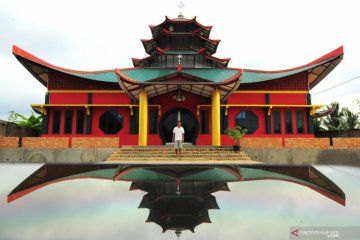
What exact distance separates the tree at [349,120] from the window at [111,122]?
101 feet

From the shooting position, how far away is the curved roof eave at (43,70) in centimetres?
1445

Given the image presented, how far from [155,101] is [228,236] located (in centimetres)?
1559

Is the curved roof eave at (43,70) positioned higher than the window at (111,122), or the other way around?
the curved roof eave at (43,70)

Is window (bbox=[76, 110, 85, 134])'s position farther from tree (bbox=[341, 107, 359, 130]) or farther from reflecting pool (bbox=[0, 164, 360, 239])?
tree (bbox=[341, 107, 359, 130])

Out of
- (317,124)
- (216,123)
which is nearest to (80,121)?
(216,123)

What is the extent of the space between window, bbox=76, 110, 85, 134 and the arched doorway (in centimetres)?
538

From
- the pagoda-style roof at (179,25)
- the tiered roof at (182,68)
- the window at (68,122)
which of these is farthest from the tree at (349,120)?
the window at (68,122)

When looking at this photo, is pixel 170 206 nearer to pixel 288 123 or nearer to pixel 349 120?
pixel 288 123

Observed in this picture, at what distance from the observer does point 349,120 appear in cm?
3231

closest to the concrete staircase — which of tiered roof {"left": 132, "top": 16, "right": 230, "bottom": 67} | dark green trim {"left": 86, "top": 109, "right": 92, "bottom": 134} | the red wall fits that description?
the red wall

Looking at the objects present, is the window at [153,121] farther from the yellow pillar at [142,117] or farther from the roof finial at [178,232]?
the roof finial at [178,232]

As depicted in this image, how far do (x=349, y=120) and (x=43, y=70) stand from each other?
121 feet

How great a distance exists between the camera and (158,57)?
18422 millimetres

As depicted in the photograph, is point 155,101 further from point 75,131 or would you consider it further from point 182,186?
point 182,186
